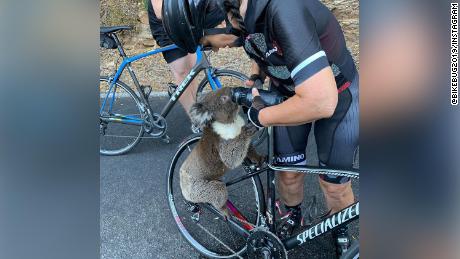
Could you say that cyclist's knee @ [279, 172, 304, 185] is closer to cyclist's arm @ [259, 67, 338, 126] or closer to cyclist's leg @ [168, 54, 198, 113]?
cyclist's arm @ [259, 67, 338, 126]

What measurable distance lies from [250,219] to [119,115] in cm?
256

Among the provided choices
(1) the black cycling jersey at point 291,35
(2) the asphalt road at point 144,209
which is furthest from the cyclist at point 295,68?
(2) the asphalt road at point 144,209

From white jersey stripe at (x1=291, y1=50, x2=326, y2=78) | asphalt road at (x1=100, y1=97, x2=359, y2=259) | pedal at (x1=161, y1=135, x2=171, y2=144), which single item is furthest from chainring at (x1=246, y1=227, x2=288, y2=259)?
pedal at (x1=161, y1=135, x2=171, y2=144)

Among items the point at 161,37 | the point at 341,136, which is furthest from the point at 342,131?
the point at 161,37

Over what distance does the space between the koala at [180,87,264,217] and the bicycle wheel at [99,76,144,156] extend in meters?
2.33

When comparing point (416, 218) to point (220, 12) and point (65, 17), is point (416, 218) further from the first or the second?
point (220, 12)

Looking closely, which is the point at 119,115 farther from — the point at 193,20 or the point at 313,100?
the point at 313,100

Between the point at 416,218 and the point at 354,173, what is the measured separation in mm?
1004

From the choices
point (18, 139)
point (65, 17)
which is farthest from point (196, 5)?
point (18, 139)

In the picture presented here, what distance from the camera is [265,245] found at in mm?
2758

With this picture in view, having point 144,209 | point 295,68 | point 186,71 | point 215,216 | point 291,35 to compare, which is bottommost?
point 144,209

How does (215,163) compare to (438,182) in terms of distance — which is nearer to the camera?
(438,182)

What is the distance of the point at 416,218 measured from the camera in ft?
4.35

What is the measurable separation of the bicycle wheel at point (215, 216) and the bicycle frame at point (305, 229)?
0.13 m
